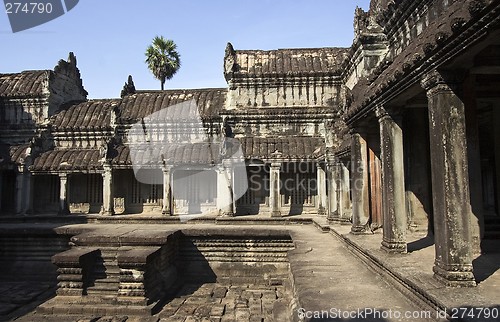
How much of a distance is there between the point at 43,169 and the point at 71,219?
286 centimetres

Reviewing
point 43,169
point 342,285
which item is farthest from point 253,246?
point 43,169

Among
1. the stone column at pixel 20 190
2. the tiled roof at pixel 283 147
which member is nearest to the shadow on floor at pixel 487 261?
the tiled roof at pixel 283 147

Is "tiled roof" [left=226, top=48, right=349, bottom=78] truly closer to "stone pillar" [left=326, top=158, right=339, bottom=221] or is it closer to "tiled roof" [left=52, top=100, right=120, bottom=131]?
"stone pillar" [left=326, top=158, right=339, bottom=221]

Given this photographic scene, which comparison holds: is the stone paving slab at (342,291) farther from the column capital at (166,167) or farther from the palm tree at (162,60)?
the palm tree at (162,60)

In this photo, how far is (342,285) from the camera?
553 centimetres

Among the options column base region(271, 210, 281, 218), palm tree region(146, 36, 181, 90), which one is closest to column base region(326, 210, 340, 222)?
column base region(271, 210, 281, 218)

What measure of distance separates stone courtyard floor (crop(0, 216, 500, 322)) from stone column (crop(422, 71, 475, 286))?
261 millimetres

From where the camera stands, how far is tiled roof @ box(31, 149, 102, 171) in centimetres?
1669

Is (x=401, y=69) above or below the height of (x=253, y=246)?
above

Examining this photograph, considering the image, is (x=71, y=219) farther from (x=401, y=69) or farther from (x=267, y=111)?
(x=401, y=69)

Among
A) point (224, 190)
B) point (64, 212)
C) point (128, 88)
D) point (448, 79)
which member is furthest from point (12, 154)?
point (448, 79)

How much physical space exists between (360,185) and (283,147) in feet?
24.3

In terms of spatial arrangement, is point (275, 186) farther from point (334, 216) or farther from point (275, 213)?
point (334, 216)

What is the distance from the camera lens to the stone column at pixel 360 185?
8891 mm
